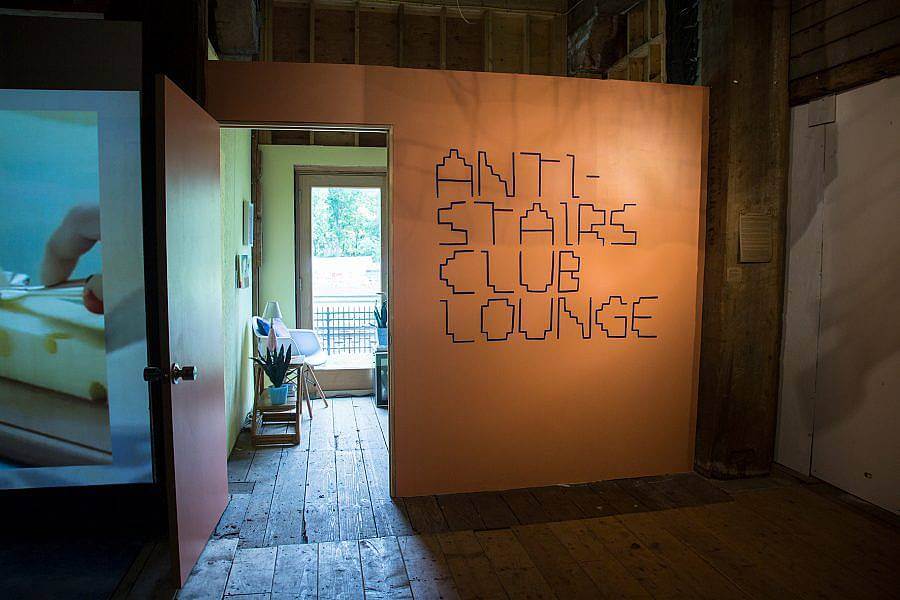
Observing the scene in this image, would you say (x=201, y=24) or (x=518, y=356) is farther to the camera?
(x=518, y=356)

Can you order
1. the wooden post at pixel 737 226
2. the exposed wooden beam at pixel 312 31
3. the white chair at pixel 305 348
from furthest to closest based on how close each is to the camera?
the exposed wooden beam at pixel 312 31, the white chair at pixel 305 348, the wooden post at pixel 737 226

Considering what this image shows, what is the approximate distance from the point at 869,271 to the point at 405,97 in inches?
97.8

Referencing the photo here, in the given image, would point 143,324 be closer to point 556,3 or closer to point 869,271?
point 869,271

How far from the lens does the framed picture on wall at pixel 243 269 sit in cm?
452

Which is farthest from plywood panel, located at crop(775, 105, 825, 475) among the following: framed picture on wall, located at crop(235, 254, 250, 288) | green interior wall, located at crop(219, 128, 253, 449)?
framed picture on wall, located at crop(235, 254, 250, 288)

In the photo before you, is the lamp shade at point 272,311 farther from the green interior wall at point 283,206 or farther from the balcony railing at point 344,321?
the balcony railing at point 344,321

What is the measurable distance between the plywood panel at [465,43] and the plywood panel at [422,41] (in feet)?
0.38

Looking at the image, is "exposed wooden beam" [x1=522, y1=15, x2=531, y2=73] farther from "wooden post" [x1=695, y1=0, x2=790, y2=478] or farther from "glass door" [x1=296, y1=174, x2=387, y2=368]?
"wooden post" [x1=695, y1=0, x2=790, y2=478]

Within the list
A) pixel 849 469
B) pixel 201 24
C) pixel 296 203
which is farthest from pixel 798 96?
pixel 296 203

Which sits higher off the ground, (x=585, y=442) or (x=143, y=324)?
(x=143, y=324)

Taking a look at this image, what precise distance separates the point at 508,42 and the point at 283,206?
8.68ft

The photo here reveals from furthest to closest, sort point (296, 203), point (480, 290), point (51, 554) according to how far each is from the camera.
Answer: point (296, 203) < point (480, 290) < point (51, 554)

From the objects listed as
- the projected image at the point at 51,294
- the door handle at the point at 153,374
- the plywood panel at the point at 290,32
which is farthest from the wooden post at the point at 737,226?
the plywood panel at the point at 290,32

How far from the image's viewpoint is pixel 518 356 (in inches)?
139
